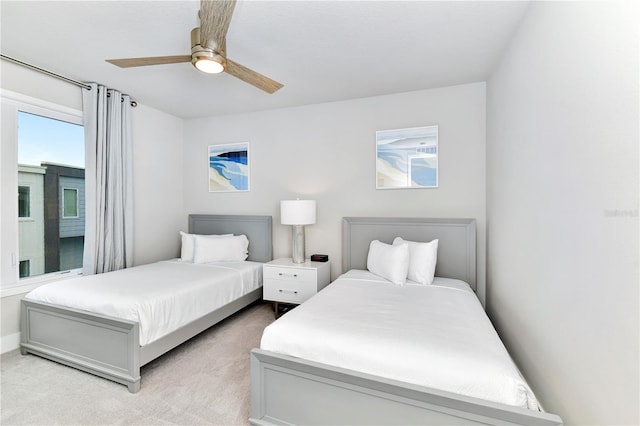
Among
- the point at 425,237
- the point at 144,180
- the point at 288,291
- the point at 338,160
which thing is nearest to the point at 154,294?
the point at 288,291

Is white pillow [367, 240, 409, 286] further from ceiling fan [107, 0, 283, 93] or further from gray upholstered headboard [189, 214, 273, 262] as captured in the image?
ceiling fan [107, 0, 283, 93]

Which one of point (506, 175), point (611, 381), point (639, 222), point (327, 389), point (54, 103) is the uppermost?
point (54, 103)

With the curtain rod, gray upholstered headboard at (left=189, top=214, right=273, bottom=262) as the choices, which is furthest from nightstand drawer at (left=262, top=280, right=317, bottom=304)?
the curtain rod

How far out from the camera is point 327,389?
1523 mm

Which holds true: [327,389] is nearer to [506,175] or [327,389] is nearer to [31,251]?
[506,175]

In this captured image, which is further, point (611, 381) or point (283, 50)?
point (283, 50)

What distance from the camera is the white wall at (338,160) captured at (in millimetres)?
3043

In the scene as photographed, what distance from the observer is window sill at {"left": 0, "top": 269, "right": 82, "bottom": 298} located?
2.61 metres

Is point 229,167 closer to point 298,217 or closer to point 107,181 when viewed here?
point 107,181

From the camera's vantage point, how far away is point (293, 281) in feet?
10.3

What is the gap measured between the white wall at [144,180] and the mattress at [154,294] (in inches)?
20.8

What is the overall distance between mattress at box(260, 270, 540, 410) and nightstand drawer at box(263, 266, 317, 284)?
2.80ft

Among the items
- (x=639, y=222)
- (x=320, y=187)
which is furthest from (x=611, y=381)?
(x=320, y=187)

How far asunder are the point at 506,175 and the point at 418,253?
98 centimetres
